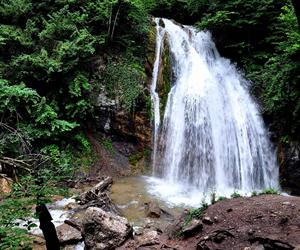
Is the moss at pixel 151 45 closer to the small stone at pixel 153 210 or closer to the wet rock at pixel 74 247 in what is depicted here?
the small stone at pixel 153 210

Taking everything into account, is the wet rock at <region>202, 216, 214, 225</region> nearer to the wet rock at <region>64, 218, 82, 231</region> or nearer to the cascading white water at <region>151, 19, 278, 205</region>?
the wet rock at <region>64, 218, 82, 231</region>

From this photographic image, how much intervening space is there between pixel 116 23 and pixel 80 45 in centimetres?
234

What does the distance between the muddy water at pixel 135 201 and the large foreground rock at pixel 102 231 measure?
1405 mm

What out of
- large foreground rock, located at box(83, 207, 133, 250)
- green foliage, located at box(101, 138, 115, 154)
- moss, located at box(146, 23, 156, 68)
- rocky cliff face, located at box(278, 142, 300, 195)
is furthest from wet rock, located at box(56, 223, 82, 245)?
moss, located at box(146, 23, 156, 68)

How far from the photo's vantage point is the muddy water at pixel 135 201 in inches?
332

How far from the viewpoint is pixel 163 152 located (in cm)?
1244

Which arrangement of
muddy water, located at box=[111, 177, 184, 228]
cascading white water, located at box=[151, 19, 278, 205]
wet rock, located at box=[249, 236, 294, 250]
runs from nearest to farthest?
1. wet rock, located at box=[249, 236, 294, 250]
2. muddy water, located at box=[111, 177, 184, 228]
3. cascading white water, located at box=[151, 19, 278, 205]

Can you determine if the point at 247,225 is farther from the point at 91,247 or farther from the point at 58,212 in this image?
the point at 58,212

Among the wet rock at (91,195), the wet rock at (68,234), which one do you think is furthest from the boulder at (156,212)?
the wet rock at (68,234)

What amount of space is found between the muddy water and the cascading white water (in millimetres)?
751

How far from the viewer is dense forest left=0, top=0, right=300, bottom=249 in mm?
10961

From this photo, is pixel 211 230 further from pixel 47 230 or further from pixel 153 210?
pixel 47 230

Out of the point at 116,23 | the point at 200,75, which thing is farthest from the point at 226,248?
the point at 116,23

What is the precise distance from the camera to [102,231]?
6.62 m
